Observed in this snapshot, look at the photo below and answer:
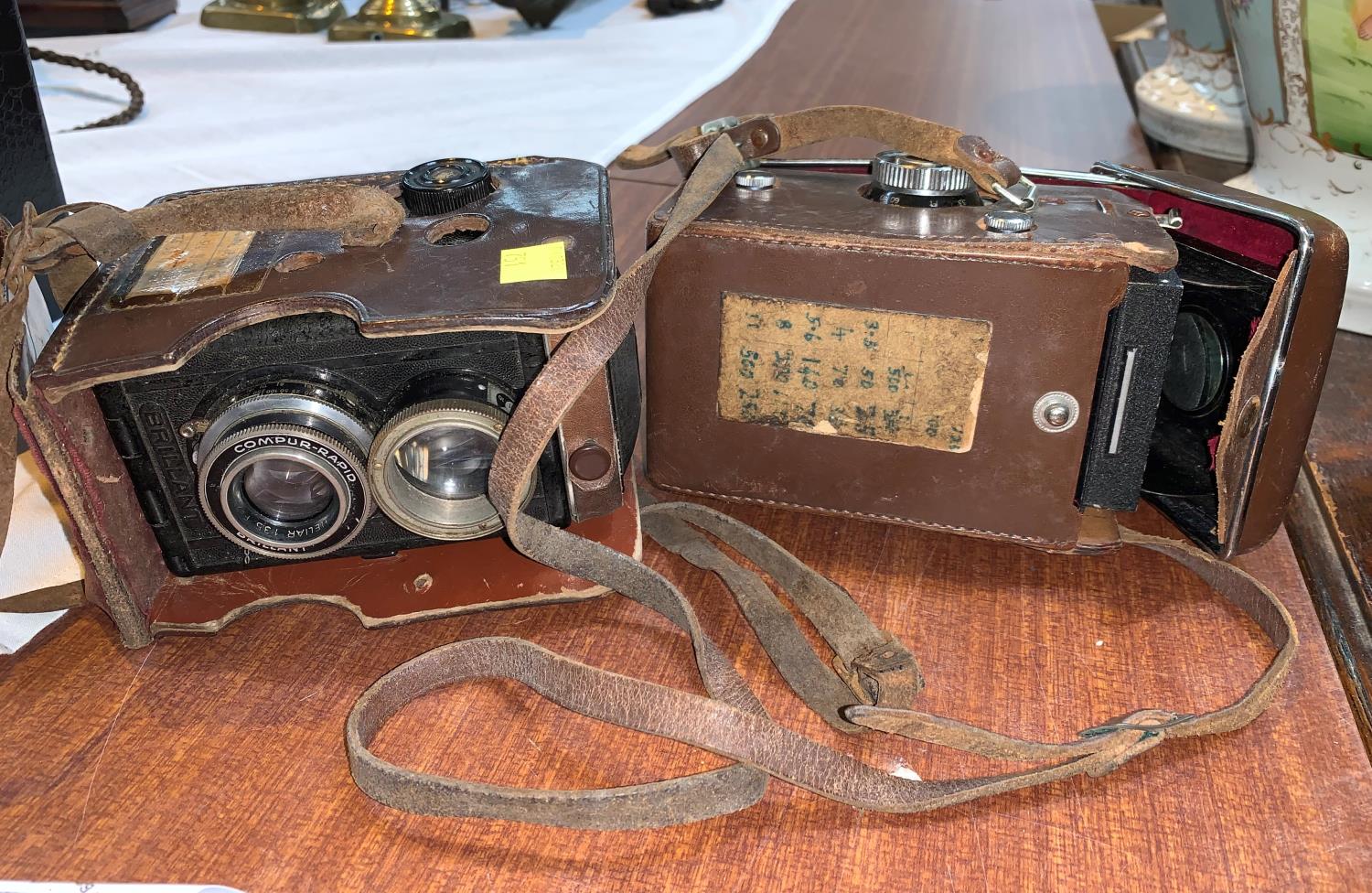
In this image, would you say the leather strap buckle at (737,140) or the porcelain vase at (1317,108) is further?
the porcelain vase at (1317,108)

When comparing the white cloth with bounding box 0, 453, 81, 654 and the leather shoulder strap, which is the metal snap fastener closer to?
the leather shoulder strap

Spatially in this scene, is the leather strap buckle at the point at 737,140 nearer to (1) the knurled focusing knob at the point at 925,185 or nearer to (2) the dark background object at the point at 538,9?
(1) the knurled focusing knob at the point at 925,185

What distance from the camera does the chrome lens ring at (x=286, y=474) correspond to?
0.73 m

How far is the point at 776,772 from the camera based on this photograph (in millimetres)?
677

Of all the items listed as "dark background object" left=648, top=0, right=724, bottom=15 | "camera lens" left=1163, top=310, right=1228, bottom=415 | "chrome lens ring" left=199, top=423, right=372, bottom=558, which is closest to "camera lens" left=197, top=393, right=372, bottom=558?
"chrome lens ring" left=199, top=423, right=372, bottom=558

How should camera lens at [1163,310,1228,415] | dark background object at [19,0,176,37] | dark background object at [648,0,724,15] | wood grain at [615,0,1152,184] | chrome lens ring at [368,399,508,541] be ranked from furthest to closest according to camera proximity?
1. dark background object at [648,0,724,15]
2. dark background object at [19,0,176,37]
3. wood grain at [615,0,1152,184]
4. camera lens at [1163,310,1228,415]
5. chrome lens ring at [368,399,508,541]

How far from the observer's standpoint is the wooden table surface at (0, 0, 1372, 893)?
0.64m

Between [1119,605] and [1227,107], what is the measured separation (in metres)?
0.89

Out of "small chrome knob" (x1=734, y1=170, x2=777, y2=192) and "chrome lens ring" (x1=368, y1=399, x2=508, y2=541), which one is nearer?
"chrome lens ring" (x1=368, y1=399, x2=508, y2=541)

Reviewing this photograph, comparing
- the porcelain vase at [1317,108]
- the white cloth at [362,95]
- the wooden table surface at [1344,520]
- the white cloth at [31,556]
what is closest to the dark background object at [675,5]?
the white cloth at [362,95]

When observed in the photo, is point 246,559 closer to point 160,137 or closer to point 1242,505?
point 1242,505

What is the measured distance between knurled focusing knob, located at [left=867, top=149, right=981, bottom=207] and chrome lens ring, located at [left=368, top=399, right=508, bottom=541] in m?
0.33

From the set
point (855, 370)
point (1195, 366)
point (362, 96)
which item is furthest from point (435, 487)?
point (362, 96)

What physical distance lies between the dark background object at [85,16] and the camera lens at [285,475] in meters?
1.34
